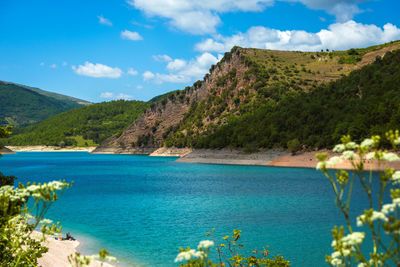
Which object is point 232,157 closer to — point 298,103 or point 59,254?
point 298,103

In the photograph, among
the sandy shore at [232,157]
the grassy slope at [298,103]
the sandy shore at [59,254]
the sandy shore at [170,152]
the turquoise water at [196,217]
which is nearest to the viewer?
the sandy shore at [59,254]

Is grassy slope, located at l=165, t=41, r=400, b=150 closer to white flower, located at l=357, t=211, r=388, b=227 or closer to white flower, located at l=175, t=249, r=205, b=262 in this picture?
white flower, located at l=357, t=211, r=388, b=227

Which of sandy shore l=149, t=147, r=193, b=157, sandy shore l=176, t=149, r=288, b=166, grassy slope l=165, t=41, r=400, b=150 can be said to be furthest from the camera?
sandy shore l=149, t=147, r=193, b=157

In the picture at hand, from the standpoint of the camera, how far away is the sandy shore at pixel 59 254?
20.1m

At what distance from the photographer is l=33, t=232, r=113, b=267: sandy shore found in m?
20.1

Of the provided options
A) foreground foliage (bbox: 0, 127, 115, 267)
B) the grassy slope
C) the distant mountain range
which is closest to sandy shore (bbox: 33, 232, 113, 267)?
foreground foliage (bbox: 0, 127, 115, 267)

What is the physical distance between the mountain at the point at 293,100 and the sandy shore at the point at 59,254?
7669 centimetres

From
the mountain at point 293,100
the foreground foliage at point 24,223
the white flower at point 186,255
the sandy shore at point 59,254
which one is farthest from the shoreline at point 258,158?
the white flower at point 186,255

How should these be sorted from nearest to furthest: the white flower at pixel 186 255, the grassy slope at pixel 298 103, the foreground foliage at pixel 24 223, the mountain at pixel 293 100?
1. the white flower at pixel 186 255
2. the foreground foliage at pixel 24 223
3. the grassy slope at pixel 298 103
4. the mountain at pixel 293 100

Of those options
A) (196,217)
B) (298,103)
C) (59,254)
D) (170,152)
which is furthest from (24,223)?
(170,152)

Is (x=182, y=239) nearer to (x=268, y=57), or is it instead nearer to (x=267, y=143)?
(x=267, y=143)

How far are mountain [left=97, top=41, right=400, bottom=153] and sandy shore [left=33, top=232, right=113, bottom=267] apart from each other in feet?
252

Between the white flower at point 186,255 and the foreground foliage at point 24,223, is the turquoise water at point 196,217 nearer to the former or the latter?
the foreground foliage at point 24,223

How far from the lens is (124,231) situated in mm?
Answer: 31094
